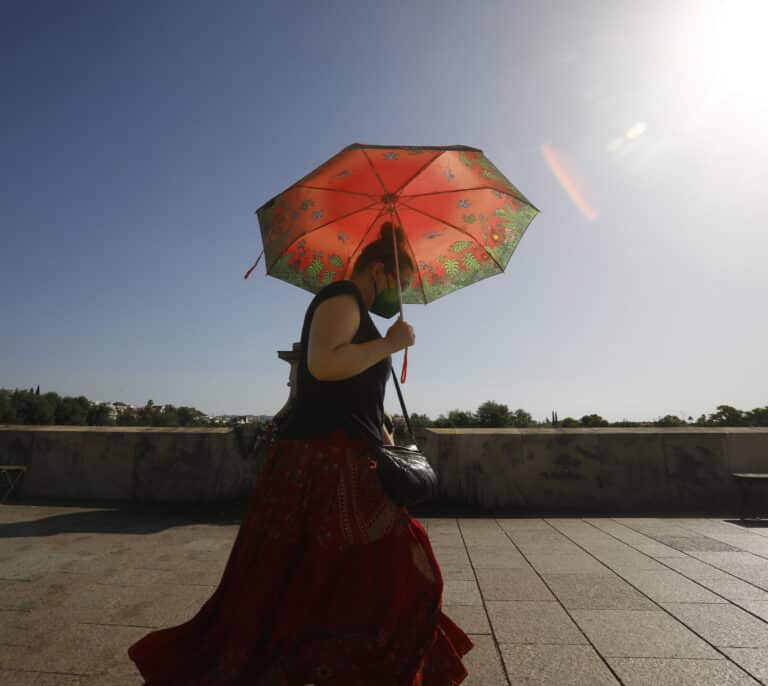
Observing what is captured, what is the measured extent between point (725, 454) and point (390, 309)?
6.59 metres

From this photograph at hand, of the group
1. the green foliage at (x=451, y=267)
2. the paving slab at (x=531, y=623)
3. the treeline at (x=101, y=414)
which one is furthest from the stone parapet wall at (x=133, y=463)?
the treeline at (x=101, y=414)

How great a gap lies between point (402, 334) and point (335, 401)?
0.34 meters

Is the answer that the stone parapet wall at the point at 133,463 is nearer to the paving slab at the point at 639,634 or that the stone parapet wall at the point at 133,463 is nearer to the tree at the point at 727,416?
the paving slab at the point at 639,634

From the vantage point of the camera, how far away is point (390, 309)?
2.03m

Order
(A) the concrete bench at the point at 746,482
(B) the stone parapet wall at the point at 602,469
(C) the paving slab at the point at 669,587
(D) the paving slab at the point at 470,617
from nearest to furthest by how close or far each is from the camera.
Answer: (D) the paving slab at the point at 470,617 < (C) the paving slab at the point at 669,587 < (A) the concrete bench at the point at 746,482 < (B) the stone parapet wall at the point at 602,469

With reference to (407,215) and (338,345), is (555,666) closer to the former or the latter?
(338,345)

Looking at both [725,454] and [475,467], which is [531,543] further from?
[725,454]

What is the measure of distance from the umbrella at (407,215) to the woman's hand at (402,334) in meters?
0.82

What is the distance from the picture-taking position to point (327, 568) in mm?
1395


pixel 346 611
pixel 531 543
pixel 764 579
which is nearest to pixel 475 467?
pixel 531 543

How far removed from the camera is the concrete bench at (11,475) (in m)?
6.40

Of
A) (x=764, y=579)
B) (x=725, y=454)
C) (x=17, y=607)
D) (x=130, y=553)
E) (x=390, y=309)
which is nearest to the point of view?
(x=390, y=309)

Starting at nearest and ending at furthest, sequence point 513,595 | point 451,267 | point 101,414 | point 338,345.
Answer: point 338,345
point 451,267
point 513,595
point 101,414

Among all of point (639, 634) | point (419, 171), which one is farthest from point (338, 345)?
point (639, 634)
